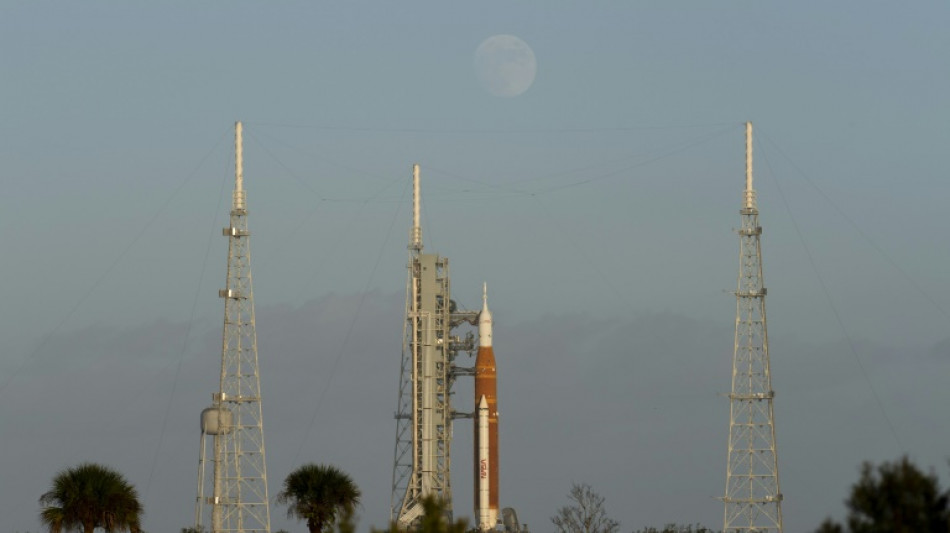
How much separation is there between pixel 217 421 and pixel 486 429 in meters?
27.1

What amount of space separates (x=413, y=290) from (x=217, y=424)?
80.6 feet

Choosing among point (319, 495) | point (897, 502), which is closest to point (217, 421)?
point (319, 495)

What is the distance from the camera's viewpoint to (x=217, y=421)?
109500mm

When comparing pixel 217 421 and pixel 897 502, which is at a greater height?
pixel 217 421

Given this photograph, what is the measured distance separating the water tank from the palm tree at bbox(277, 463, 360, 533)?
47.9ft

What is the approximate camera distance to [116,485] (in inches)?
3585

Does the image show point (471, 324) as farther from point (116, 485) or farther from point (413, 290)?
point (116, 485)

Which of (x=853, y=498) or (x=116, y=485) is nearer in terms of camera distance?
(x=853, y=498)

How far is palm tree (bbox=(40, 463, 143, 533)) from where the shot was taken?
8981 cm

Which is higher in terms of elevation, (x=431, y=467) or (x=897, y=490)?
(x=431, y=467)

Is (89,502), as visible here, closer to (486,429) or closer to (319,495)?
(319,495)

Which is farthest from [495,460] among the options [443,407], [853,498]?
[853,498]

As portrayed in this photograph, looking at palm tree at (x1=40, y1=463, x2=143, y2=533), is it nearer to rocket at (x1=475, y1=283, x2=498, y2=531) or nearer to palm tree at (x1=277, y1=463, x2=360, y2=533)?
palm tree at (x1=277, y1=463, x2=360, y2=533)

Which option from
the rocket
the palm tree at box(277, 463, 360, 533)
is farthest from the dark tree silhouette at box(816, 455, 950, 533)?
Result: the rocket
